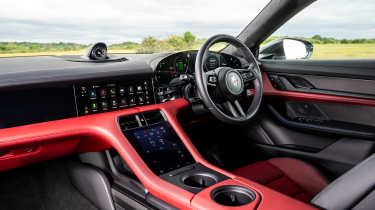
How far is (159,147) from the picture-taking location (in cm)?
165

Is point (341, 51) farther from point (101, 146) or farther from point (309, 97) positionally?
point (101, 146)

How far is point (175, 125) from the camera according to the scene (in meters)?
1.82

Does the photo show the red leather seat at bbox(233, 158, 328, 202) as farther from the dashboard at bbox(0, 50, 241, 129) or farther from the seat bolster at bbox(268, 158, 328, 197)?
the dashboard at bbox(0, 50, 241, 129)

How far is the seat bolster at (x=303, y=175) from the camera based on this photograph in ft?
5.69

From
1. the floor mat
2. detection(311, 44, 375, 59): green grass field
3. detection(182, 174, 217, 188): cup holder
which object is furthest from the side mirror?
the floor mat

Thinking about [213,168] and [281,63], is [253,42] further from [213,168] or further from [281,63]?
[213,168]

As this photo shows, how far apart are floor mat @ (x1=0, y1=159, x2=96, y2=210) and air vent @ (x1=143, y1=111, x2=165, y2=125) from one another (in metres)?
0.78

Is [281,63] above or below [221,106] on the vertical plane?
above

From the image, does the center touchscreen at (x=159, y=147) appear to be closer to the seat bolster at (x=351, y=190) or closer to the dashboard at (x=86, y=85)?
the dashboard at (x=86, y=85)

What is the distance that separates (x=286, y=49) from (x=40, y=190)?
2178 millimetres

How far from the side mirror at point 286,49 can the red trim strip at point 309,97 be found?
241 millimetres

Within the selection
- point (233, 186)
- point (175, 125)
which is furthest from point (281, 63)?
point (233, 186)

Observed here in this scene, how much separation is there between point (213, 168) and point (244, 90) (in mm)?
674

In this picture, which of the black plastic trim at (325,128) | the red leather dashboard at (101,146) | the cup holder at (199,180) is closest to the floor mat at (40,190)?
the red leather dashboard at (101,146)
